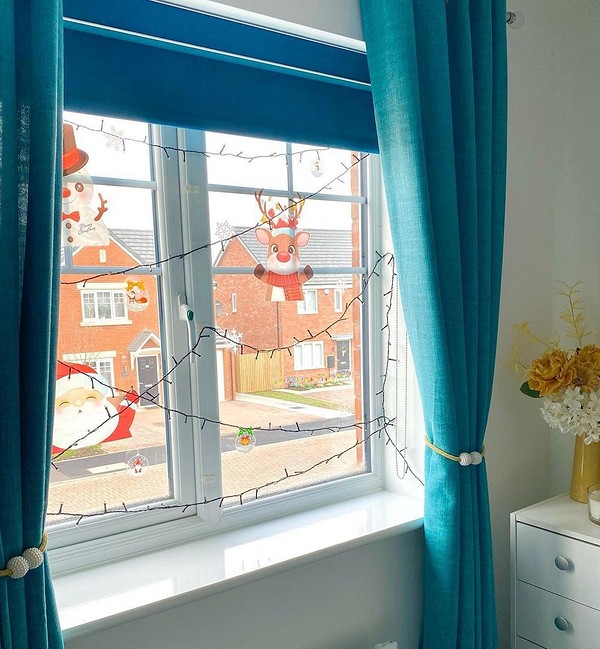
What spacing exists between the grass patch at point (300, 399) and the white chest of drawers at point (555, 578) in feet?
2.04

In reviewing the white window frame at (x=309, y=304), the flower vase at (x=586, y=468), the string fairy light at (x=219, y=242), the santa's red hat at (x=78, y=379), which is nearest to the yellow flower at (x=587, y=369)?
the flower vase at (x=586, y=468)

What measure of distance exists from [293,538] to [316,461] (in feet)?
0.89

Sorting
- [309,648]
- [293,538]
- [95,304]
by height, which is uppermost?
[95,304]

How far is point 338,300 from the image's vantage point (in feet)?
5.64

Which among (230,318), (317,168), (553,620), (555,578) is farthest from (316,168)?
(553,620)

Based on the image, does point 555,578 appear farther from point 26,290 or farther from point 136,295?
point 26,290

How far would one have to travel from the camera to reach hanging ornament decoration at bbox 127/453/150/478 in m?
1.41

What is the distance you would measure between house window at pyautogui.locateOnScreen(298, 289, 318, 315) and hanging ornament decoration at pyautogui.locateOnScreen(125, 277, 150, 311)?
0.45 metres

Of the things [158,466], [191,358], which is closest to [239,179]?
[191,358]

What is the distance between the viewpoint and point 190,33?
124cm

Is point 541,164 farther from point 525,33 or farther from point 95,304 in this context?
point 95,304

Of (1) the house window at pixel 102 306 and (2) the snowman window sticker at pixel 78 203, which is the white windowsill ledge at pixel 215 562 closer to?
(1) the house window at pixel 102 306

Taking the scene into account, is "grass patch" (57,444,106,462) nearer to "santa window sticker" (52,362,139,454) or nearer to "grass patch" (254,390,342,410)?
"santa window sticker" (52,362,139,454)

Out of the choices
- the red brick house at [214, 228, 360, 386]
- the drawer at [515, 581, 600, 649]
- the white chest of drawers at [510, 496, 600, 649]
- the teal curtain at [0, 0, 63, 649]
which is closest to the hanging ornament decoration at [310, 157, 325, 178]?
the red brick house at [214, 228, 360, 386]
